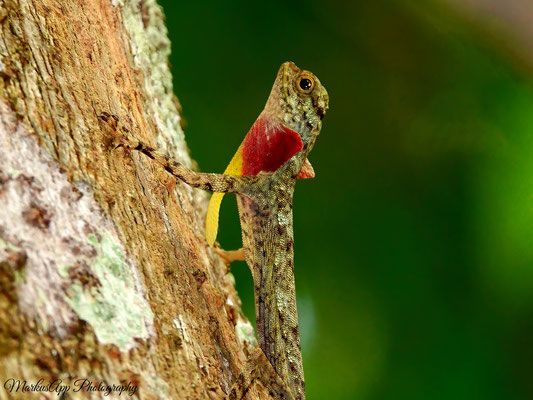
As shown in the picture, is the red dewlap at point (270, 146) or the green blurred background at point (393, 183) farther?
the green blurred background at point (393, 183)

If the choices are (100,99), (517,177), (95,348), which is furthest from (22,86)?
(517,177)

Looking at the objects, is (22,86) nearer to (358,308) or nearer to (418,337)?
(358,308)

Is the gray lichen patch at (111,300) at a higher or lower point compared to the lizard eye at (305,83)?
lower

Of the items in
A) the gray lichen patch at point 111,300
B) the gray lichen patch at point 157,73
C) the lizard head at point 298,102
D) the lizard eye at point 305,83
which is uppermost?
the lizard eye at point 305,83

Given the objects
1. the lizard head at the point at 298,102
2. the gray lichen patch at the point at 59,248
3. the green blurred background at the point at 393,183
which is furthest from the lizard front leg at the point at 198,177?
the green blurred background at the point at 393,183

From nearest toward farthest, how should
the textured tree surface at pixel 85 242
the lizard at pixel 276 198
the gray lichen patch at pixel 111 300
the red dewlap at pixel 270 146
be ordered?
the textured tree surface at pixel 85 242
the gray lichen patch at pixel 111 300
the lizard at pixel 276 198
the red dewlap at pixel 270 146

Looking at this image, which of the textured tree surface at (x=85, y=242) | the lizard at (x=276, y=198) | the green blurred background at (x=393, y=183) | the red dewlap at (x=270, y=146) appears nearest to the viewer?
the textured tree surface at (x=85, y=242)

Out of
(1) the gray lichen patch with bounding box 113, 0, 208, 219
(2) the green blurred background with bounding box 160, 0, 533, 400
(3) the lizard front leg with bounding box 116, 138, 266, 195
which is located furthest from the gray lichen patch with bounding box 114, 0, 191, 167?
(2) the green blurred background with bounding box 160, 0, 533, 400

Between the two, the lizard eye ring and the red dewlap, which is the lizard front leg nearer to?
the red dewlap

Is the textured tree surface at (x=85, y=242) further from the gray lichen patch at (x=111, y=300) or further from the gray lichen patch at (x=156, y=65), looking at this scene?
the gray lichen patch at (x=156, y=65)
